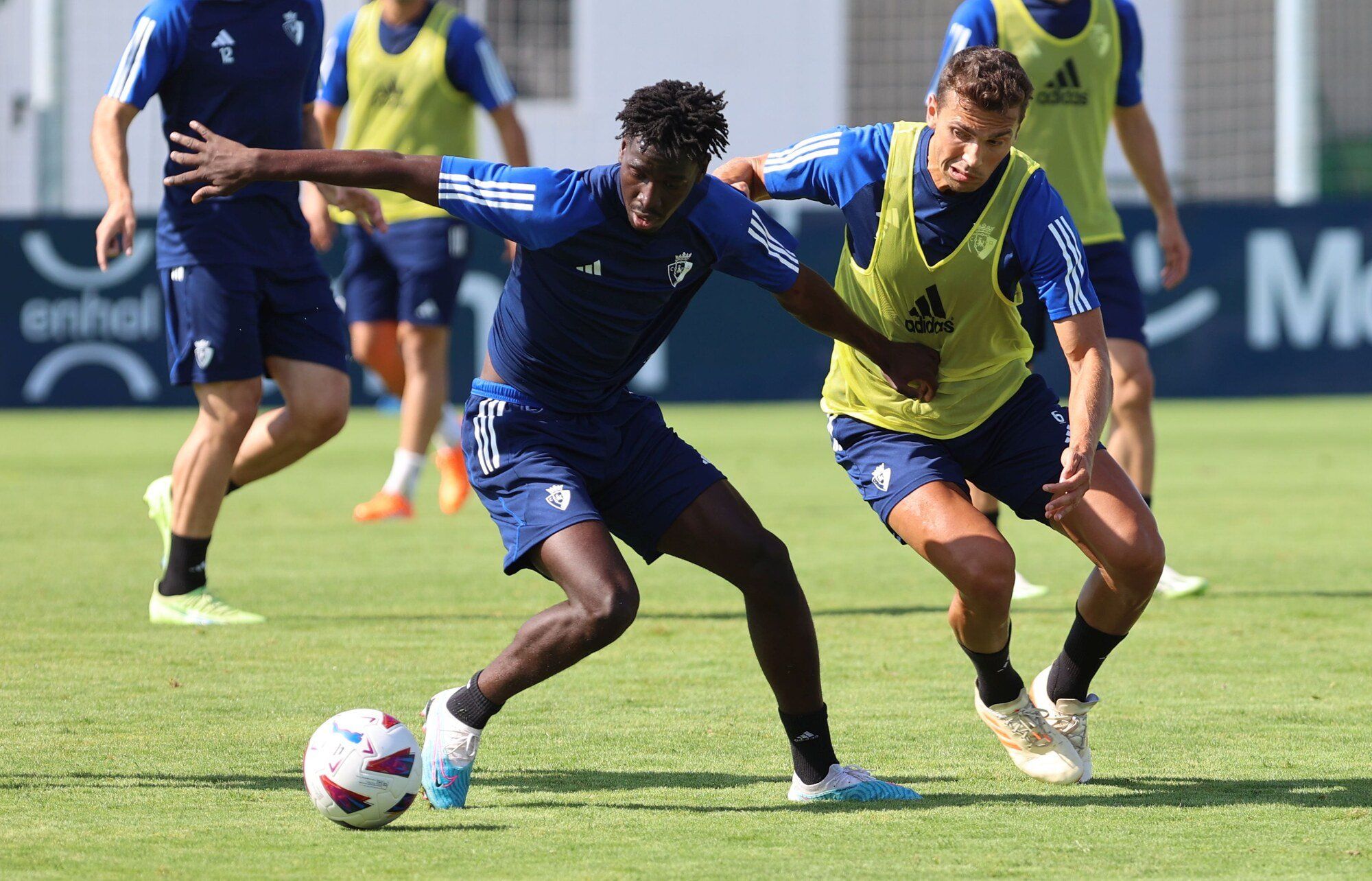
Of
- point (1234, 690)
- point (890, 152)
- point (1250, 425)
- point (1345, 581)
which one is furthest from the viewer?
point (1250, 425)

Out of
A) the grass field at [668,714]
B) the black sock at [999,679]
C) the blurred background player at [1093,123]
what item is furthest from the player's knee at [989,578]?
the blurred background player at [1093,123]

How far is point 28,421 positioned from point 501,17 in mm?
8969

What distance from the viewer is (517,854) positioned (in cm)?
Answer: 396

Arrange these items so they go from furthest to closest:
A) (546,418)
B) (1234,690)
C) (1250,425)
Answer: (1250,425) → (1234,690) → (546,418)

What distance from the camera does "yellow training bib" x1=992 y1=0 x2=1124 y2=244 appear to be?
726 centimetres

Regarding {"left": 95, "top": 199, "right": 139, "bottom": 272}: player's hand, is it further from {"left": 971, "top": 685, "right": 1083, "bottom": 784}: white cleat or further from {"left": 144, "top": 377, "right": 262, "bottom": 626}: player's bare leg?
{"left": 971, "top": 685, "right": 1083, "bottom": 784}: white cleat

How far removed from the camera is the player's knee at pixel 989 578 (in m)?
4.75

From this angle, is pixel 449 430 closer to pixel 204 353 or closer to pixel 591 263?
pixel 204 353

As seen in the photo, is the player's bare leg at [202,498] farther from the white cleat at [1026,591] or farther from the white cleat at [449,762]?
the white cleat at [1026,591]

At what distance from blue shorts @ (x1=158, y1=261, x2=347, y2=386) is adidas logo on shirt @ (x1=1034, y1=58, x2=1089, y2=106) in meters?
2.74

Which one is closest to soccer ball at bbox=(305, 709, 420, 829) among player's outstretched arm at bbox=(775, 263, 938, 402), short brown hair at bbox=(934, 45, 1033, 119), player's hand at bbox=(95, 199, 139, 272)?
player's outstretched arm at bbox=(775, 263, 938, 402)

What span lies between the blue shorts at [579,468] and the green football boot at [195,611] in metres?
2.39

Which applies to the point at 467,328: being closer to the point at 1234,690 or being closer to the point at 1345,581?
the point at 1345,581

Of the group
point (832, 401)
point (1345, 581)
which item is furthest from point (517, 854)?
point (1345, 581)
